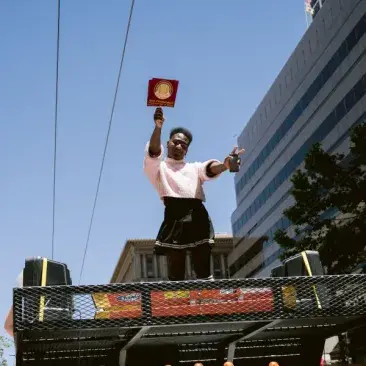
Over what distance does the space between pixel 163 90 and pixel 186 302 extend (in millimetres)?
1282

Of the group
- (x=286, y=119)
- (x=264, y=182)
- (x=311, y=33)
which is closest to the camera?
(x=311, y=33)

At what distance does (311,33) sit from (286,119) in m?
6.80

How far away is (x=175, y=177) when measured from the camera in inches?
149

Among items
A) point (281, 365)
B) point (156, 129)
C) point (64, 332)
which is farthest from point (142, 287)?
point (156, 129)

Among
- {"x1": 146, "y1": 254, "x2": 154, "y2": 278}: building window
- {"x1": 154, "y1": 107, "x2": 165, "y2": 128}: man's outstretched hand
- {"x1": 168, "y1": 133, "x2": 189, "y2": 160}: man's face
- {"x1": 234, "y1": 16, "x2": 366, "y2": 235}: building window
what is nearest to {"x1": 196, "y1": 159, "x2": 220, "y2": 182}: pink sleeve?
{"x1": 168, "y1": 133, "x2": 189, "y2": 160}: man's face

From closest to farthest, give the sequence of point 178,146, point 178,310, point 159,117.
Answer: point 178,310 → point 159,117 → point 178,146

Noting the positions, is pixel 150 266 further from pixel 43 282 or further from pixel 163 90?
pixel 43 282

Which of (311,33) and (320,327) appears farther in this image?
(311,33)

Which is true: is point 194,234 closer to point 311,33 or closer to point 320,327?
point 320,327

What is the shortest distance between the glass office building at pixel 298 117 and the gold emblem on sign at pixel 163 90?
3185 cm

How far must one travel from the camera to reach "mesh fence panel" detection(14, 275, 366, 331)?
8.16 feet

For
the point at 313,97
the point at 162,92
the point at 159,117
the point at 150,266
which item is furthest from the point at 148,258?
the point at 162,92

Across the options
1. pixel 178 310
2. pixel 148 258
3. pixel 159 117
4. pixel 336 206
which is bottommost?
pixel 178 310

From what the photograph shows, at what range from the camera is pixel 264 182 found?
51.6 metres
